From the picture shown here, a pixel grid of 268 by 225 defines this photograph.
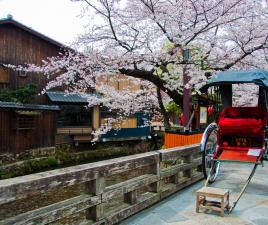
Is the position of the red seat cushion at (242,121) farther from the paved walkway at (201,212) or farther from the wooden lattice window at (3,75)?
the wooden lattice window at (3,75)

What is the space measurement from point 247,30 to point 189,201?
7.14 meters

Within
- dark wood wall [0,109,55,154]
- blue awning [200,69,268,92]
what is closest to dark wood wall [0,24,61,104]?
dark wood wall [0,109,55,154]

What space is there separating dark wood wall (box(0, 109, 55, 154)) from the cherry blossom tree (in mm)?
8208

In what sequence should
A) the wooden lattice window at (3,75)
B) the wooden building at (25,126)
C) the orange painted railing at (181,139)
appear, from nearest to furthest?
the orange painted railing at (181,139) → the wooden building at (25,126) → the wooden lattice window at (3,75)

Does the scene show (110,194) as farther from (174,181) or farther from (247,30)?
(247,30)

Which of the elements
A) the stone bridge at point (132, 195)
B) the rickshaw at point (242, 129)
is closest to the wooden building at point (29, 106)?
the stone bridge at point (132, 195)

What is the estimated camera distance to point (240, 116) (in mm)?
7180

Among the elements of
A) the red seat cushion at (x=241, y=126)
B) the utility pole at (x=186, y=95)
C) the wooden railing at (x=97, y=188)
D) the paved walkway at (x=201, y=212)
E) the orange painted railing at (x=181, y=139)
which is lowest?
the paved walkway at (x=201, y=212)

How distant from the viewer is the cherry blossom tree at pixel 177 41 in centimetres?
1047

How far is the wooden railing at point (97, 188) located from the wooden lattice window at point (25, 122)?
44.5 ft

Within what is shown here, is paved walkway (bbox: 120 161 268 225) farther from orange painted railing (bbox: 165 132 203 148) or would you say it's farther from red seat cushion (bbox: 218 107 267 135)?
orange painted railing (bbox: 165 132 203 148)

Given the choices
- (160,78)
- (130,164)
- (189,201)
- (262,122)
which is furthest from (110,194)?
(160,78)

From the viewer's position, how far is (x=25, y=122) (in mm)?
19938

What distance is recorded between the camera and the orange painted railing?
1009 cm
